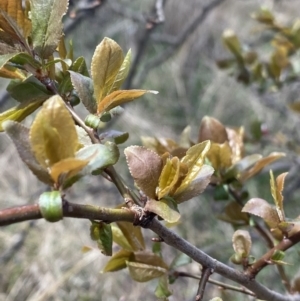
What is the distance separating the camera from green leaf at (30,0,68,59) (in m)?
0.42

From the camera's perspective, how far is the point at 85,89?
44 cm

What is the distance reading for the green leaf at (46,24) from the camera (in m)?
0.42

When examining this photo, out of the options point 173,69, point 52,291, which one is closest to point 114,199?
point 52,291

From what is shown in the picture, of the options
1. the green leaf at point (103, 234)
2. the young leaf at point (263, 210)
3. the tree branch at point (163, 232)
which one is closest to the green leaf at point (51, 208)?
the tree branch at point (163, 232)

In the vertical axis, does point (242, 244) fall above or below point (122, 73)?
below

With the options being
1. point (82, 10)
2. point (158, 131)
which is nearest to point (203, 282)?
point (82, 10)

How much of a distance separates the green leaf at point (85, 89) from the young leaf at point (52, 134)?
0.09m

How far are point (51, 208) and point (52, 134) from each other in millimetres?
56

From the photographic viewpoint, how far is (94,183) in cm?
266

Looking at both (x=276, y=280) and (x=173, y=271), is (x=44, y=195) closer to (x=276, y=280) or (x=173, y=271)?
(x=173, y=271)

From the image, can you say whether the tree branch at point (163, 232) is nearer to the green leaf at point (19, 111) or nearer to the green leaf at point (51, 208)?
the green leaf at point (51, 208)

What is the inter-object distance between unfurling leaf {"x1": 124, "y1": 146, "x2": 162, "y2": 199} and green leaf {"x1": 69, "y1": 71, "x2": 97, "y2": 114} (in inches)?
2.4

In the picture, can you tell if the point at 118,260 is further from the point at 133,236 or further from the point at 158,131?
the point at 158,131

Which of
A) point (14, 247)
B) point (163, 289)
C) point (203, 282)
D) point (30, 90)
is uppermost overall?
point (30, 90)
